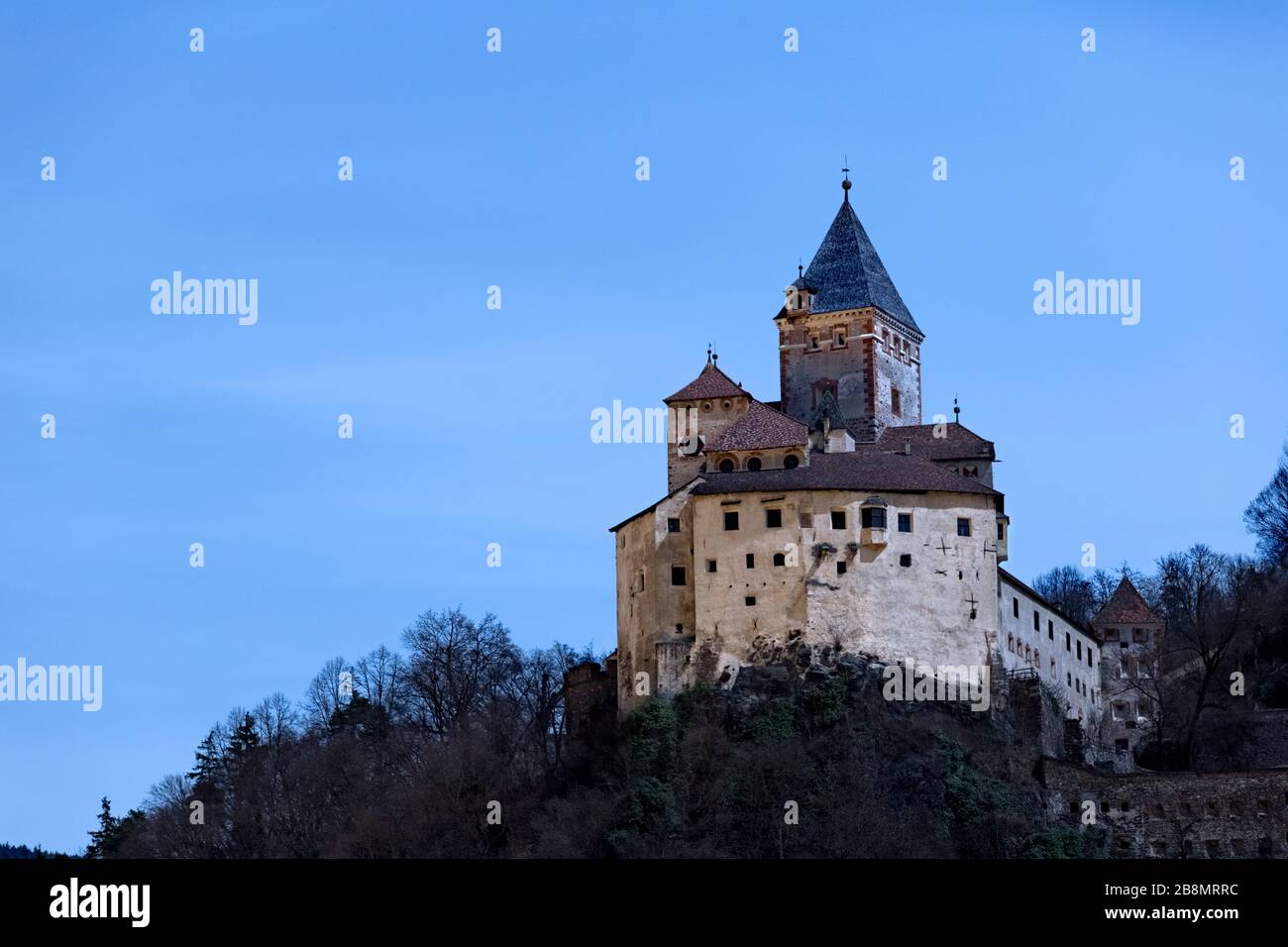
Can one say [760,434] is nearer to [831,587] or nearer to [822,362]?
[831,587]

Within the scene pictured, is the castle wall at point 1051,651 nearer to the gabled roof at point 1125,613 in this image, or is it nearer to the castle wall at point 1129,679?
the castle wall at point 1129,679

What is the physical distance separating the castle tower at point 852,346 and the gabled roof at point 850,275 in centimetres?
5

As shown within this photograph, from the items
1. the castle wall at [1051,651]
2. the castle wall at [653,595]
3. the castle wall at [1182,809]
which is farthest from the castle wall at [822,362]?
the castle wall at [1182,809]

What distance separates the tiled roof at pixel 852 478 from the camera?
82.8 meters

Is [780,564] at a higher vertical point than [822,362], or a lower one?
lower

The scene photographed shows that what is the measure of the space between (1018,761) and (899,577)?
325 inches

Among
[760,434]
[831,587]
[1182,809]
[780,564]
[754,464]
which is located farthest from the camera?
[760,434]

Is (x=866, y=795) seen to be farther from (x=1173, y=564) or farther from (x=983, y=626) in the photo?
(x=1173, y=564)

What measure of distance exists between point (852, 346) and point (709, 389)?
9790mm

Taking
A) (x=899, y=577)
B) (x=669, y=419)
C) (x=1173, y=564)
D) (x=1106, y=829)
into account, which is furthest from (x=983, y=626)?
(x=1173, y=564)

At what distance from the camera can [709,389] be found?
92812mm

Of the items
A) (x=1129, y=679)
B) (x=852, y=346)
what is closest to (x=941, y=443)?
(x=852, y=346)

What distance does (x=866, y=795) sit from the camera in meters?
75.8
